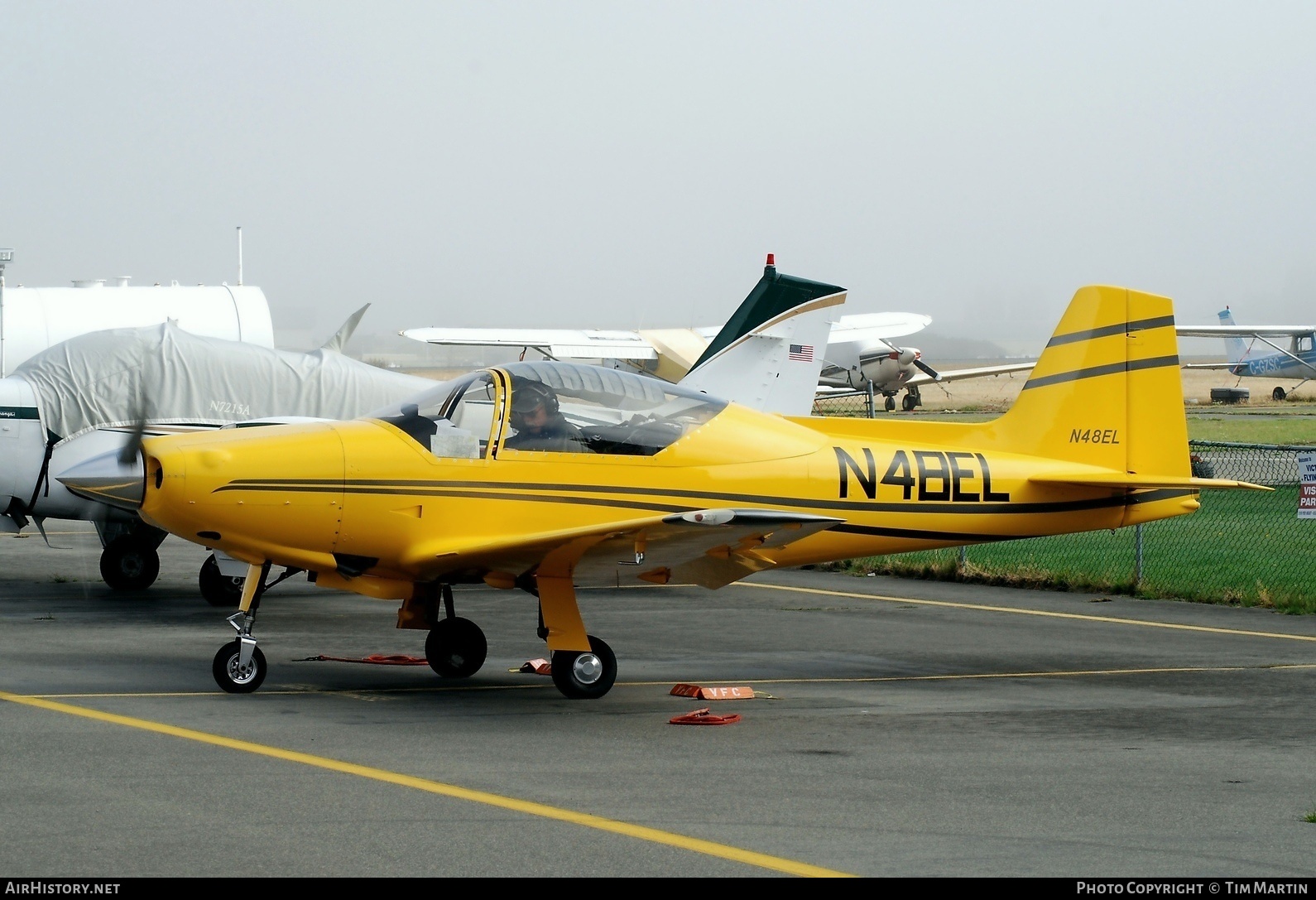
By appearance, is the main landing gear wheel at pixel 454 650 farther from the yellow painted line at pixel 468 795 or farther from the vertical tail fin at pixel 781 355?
the vertical tail fin at pixel 781 355

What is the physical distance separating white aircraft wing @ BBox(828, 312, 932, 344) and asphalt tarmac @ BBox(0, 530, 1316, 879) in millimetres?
22655

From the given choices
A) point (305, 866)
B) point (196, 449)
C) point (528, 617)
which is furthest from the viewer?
point (528, 617)

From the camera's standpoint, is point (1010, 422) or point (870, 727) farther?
point (1010, 422)

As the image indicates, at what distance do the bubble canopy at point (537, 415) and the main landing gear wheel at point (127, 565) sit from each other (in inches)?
266

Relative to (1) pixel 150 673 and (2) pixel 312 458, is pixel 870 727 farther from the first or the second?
(1) pixel 150 673

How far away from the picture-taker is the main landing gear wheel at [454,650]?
32.8 ft

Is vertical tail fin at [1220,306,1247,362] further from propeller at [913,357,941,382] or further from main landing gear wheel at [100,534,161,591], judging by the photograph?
main landing gear wheel at [100,534,161,591]

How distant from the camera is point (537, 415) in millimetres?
9312

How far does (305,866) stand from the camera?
513 cm

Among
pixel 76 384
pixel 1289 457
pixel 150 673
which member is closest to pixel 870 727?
pixel 150 673

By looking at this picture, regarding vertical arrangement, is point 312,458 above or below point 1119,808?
above

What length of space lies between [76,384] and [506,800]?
9.60m

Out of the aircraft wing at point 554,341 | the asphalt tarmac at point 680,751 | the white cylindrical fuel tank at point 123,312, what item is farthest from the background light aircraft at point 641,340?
the asphalt tarmac at point 680,751
